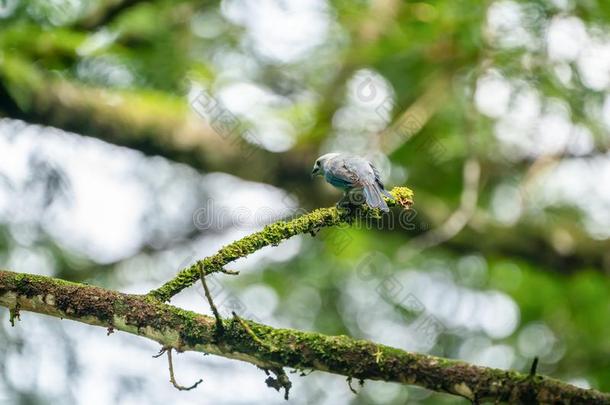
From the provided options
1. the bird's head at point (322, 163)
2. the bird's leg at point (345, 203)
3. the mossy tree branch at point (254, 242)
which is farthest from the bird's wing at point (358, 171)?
the mossy tree branch at point (254, 242)

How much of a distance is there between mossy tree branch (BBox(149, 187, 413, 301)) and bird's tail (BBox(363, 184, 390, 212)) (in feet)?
0.32

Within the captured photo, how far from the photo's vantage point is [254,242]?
134 inches

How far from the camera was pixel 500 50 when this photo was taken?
7266mm

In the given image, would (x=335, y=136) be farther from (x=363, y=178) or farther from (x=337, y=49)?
(x=363, y=178)

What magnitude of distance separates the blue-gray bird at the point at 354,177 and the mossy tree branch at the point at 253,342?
0.95 m

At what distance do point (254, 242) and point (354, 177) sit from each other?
119cm

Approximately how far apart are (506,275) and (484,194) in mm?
958

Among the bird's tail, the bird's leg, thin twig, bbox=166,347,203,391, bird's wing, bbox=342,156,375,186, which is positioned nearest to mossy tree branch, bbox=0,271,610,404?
thin twig, bbox=166,347,203,391

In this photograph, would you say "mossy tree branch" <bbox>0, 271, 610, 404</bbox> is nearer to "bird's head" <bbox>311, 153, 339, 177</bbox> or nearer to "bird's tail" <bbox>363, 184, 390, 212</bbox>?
"bird's tail" <bbox>363, 184, 390, 212</bbox>

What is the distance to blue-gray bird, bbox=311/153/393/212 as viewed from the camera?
13.5 ft

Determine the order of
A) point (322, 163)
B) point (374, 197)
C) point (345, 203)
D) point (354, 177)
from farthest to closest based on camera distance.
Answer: point (322, 163) → point (354, 177) → point (374, 197) → point (345, 203)

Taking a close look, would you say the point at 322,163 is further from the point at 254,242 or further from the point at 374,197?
the point at 254,242

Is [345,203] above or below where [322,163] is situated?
below

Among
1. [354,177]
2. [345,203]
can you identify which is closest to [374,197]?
[345,203]
